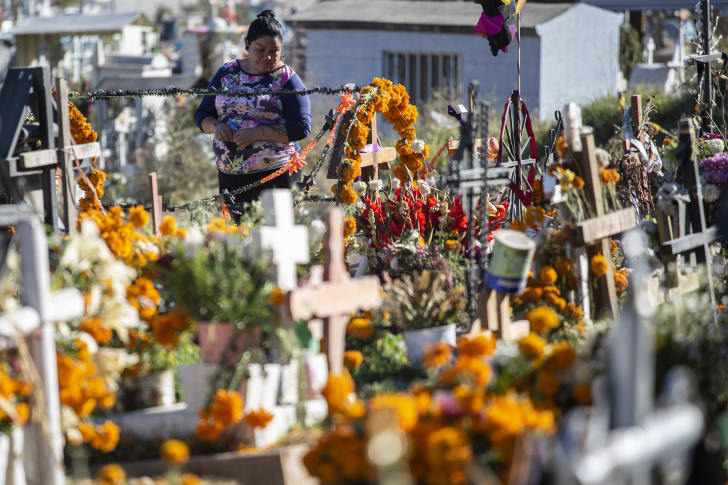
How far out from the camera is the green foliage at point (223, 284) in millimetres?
3193

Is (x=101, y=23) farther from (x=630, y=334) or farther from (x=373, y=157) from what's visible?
(x=630, y=334)

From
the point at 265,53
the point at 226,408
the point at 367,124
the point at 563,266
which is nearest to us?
the point at 226,408

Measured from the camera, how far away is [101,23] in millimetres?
24188

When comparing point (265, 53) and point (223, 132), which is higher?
point (265, 53)

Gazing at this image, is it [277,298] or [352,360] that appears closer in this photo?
[277,298]

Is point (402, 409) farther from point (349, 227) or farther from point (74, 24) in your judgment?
point (74, 24)

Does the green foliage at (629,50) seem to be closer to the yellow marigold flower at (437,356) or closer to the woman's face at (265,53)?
the woman's face at (265,53)

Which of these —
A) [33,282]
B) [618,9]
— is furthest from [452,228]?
[618,9]

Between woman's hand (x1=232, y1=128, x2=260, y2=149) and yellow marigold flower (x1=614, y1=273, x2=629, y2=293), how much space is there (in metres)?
2.03

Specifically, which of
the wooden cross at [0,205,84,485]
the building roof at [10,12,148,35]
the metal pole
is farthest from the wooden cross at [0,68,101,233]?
the building roof at [10,12,148,35]

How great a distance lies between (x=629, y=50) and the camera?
61.1ft

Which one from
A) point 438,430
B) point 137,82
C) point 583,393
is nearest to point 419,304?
point 583,393

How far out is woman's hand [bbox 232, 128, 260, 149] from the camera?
529cm

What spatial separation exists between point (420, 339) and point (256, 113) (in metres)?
1.97
